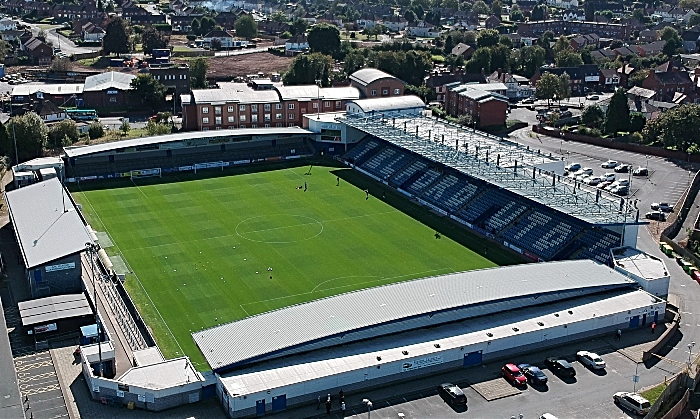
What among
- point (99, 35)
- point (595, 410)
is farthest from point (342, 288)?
point (99, 35)

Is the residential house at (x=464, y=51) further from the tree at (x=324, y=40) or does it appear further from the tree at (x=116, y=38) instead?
the tree at (x=116, y=38)

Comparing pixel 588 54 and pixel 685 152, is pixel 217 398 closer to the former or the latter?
pixel 685 152

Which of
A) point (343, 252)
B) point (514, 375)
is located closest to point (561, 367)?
point (514, 375)

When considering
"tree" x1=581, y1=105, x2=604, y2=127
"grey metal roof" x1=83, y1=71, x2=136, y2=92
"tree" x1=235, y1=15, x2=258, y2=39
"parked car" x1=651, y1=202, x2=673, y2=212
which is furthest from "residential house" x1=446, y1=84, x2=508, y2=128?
"tree" x1=235, y1=15, x2=258, y2=39

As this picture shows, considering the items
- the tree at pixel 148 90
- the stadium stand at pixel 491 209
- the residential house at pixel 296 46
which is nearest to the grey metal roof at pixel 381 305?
the stadium stand at pixel 491 209

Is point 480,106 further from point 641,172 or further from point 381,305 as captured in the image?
point 381,305

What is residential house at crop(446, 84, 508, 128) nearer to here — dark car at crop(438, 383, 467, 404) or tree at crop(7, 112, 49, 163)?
tree at crop(7, 112, 49, 163)
